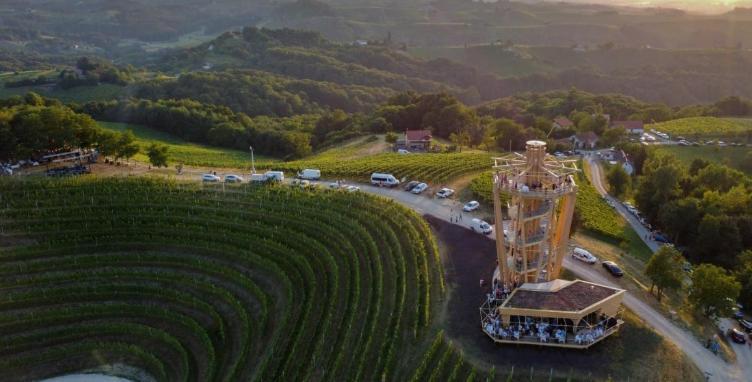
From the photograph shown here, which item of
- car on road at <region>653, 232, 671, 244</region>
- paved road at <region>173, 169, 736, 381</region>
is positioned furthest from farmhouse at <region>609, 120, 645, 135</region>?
car on road at <region>653, 232, 671, 244</region>

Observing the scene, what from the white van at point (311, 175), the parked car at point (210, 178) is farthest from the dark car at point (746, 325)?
the parked car at point (210, 178)

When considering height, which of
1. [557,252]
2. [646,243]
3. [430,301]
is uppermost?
[557,252]

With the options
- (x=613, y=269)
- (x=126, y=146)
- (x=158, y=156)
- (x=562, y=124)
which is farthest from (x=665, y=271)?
(x=562, y=124)

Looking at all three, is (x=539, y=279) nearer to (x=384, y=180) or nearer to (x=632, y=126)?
(x=384, y=180)

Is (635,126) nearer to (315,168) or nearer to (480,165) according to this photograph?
(480,165)

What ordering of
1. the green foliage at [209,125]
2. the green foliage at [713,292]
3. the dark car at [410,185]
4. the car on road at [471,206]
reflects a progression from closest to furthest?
the green foliage at [713,292]
the car on road at [471,206]
the dark car at [410,185]
the green foliage at [209,125]

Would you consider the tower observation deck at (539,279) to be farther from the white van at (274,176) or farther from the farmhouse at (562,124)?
the farmhouse at (562,124)

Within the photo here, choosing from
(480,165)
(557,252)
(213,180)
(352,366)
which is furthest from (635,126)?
(352,366)
